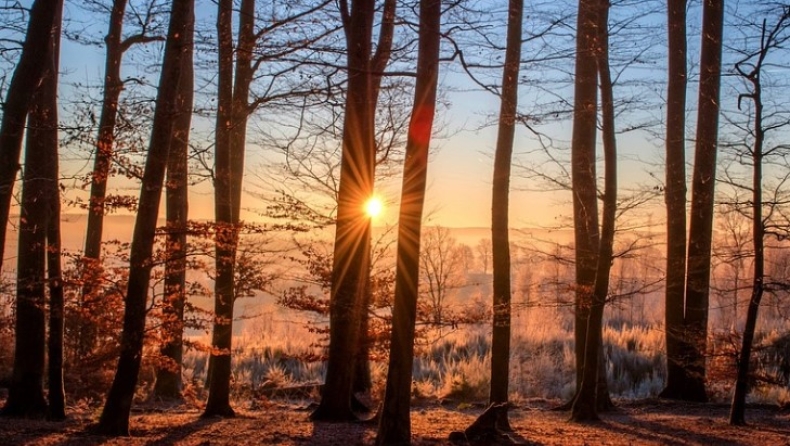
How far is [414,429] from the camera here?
10008 millimetres

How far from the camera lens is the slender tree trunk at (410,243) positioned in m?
7.75

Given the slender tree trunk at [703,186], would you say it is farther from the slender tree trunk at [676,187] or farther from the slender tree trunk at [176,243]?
the slender tree trunk at [176,243]

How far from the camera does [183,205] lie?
14.9 metres

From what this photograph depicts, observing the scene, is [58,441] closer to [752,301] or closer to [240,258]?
[240,258]

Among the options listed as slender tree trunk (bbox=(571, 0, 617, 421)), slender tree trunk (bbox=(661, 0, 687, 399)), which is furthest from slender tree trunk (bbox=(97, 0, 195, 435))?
slender tree trunk (bbox=(661, 0, 687, 399))

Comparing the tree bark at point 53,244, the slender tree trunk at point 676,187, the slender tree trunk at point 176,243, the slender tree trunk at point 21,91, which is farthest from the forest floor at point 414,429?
the slender tree trunk at point 21,91

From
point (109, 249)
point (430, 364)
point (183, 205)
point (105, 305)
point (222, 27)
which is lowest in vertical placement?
point (430, 364)

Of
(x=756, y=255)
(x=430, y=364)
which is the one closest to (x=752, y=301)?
(x=756, y=255)

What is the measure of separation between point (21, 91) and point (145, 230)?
231cm

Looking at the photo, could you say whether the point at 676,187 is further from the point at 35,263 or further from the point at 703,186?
the point at 35,263

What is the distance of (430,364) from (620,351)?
5.46m

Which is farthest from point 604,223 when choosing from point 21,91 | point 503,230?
point 21,91

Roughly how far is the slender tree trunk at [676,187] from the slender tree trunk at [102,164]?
10.6m

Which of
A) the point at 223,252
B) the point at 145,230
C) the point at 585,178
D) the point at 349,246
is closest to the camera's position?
the point at 145,230
